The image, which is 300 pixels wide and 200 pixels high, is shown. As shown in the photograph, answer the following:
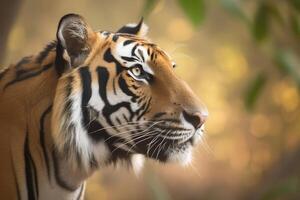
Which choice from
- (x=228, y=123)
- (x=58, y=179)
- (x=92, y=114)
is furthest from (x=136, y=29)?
(x=228, y=123)

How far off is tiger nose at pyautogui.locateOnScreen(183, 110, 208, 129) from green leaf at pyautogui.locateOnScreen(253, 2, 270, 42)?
16 centimetres

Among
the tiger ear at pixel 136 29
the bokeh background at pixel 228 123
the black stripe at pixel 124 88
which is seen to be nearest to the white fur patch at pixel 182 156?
the black stripe at pixel 124 88

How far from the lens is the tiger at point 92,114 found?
1.08 metres

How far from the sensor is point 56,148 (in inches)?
43.2

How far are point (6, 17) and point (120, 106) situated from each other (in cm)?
31

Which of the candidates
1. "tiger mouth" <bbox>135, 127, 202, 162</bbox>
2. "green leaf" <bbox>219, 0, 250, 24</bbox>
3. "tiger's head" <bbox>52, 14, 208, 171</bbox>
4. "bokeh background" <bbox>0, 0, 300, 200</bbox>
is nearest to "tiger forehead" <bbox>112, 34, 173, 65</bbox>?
"tiger's head" <bbox>52, 14, 208, 171</bbox>

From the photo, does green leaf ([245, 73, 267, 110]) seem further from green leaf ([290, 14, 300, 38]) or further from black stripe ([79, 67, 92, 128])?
black stripe ([79, 67, 92, 128])

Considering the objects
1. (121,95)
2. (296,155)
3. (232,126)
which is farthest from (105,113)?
(232,126)

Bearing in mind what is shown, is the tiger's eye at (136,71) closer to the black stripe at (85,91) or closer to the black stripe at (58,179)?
the black stripe at (85,91)

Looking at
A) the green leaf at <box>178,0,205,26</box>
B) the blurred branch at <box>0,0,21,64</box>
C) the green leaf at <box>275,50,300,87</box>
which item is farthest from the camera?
the blurred branch at <box>0,0,21,64</box>

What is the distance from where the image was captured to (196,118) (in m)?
1.07

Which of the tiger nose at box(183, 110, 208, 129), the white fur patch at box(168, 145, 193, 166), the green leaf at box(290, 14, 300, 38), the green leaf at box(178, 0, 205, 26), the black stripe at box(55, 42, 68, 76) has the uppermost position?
the green leaf at box(178, 0, 205, 26)

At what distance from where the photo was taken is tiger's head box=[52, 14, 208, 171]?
3.54 feet

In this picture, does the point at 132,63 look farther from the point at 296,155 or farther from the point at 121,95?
the point at 296,155
